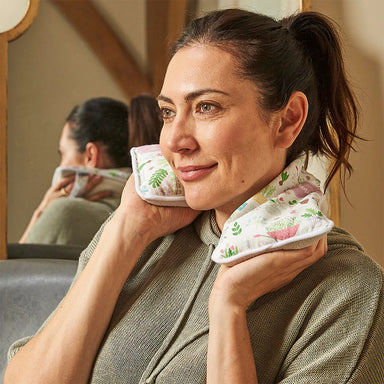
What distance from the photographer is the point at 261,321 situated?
1.07m

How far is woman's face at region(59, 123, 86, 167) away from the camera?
1931mm

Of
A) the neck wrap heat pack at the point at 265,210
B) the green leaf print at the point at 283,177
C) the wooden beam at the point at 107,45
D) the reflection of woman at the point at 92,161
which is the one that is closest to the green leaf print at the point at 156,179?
the neck wrap heat pack at the point at 265,210

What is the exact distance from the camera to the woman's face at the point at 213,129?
1036mm

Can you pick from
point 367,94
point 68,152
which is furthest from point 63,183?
point 367,94

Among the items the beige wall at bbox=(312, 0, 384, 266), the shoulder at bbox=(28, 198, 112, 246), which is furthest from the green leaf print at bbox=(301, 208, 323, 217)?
the shoulder at bbox=(28, 198, 112, 246)

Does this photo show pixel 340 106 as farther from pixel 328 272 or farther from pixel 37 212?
pixel 37 212

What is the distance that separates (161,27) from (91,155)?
45 cm

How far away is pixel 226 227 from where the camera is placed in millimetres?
1065

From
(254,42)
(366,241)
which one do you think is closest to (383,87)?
(366,241)

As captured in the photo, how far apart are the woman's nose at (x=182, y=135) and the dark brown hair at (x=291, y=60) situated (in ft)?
0.39

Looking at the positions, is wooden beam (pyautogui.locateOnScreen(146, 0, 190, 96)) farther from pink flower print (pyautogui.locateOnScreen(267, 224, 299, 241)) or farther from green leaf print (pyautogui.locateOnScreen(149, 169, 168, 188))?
pink flower print (pyautogui.locateOnScreen(267, 224, 299, 241))

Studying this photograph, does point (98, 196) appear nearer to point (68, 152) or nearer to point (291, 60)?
point (68, 152)

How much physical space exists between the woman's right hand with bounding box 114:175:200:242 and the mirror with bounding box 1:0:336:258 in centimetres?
77

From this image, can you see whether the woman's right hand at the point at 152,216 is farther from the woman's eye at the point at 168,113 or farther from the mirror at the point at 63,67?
the mirror at the point at 63,67
